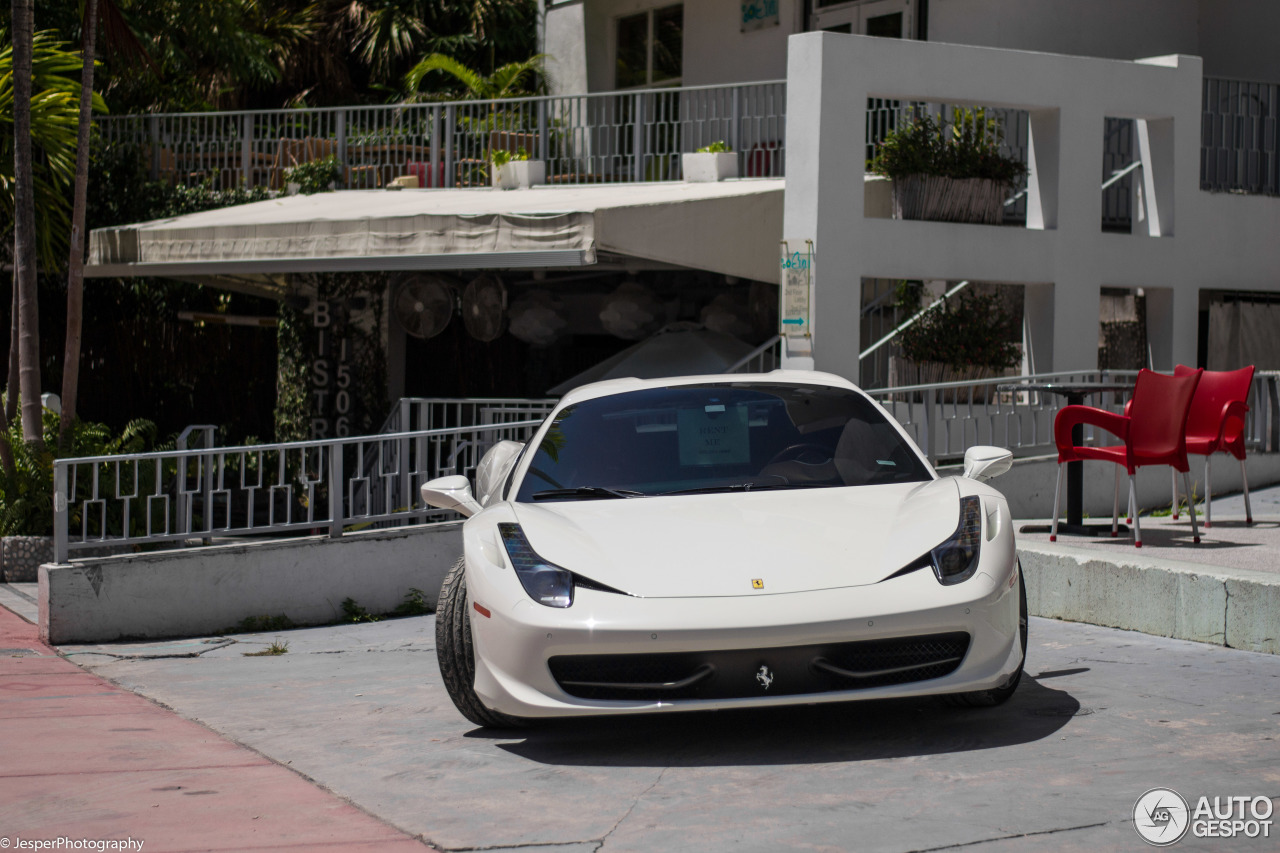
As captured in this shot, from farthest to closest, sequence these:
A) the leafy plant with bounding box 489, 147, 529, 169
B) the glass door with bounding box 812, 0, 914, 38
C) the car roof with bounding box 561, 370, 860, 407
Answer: the glass door with bounding box 812, 0, 914, 38 < the leafy plant with bounding box 489, 147, 529, 169 < the car roof with bounding box 561, 370, 860, 407

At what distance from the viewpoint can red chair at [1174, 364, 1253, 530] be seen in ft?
28.6

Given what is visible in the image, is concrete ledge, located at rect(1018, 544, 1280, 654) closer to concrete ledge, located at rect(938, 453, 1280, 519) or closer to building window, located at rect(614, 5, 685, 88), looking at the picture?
concrete ledge, located at rect(938, 453, 1280, 519)

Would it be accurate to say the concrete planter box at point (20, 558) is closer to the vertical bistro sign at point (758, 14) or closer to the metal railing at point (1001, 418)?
the metal railing at point (1001, 418)

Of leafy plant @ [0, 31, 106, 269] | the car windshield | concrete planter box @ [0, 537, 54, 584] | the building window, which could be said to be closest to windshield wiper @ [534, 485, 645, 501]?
the car windshield

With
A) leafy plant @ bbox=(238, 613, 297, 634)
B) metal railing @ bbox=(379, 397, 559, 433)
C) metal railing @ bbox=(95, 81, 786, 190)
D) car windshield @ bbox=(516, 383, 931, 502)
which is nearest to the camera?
car windshield @ bbox=(516, 383, 931, 502)

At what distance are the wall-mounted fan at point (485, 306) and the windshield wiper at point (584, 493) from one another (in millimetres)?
11606

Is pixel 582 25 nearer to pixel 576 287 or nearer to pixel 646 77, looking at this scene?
pixel 646 77

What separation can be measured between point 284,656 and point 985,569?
4.42 m

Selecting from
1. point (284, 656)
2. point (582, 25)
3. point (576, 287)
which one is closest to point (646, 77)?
point (582, 25)

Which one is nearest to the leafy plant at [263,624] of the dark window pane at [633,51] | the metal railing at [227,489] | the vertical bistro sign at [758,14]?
the metal railing at [227,489]

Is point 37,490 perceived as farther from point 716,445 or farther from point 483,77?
point 483,77

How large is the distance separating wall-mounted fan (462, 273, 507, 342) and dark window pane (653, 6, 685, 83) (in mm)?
5857

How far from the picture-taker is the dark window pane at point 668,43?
20.9 m

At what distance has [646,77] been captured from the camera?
2139cm
